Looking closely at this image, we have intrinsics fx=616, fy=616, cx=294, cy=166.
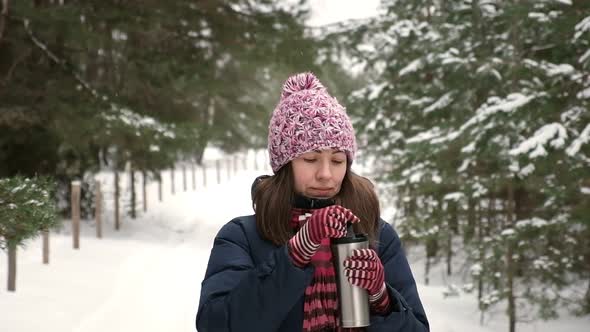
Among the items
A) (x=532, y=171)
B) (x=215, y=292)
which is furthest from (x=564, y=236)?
(x=215, y=292)

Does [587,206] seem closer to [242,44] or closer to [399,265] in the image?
[399,265]

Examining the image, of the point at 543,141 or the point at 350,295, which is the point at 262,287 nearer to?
the point at 350,295

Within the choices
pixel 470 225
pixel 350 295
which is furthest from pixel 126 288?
pixel 350 295

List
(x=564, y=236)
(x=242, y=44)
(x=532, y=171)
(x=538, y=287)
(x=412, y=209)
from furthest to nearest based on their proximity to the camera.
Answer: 1. (x=242, y=44)
2. (x=412, y=209)
3. (x=538, y=287)
4. (x=564, y=236)
5. (x=532, y=171)

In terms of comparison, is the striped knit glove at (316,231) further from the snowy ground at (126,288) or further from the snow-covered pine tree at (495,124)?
the snow-covered pine tree at (495,124)

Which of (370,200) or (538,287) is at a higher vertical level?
(370,200)

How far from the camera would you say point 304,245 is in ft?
5.96

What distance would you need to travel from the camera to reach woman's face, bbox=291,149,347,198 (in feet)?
7.01

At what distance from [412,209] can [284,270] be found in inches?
388

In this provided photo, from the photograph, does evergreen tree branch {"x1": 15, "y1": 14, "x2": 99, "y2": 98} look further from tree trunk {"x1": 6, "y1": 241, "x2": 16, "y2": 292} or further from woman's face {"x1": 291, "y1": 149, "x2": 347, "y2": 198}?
woman's face {"x1": 291, "y1": 149, "x2": 347, "y2": 198}

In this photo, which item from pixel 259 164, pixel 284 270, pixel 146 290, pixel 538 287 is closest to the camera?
pixel 284 270

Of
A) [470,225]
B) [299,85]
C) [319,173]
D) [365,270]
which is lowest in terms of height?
[470,225]

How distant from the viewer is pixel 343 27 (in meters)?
11.9

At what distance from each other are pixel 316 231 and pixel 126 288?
6207 millimetres
